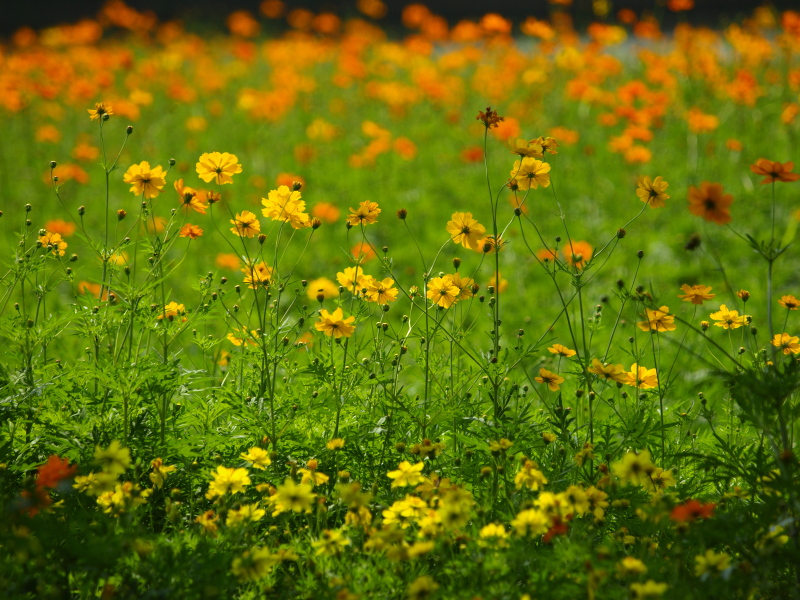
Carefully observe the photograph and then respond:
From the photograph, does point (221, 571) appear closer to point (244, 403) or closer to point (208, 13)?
point (244, 403)

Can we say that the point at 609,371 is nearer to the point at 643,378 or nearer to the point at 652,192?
the point at 643,378

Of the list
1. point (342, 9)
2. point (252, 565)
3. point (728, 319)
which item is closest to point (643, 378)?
point (728, 319)

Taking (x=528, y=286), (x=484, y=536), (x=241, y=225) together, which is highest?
(x=241, y=225)

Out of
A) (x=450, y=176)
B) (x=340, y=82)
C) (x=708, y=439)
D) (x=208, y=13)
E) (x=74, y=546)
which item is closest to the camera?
(x=74, y=546)

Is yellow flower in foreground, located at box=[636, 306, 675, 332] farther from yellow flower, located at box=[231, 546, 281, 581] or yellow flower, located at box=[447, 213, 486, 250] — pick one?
yellow flower, located at box=[231, 546, 281, 581]

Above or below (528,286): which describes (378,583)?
above

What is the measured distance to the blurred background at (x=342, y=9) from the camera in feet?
34.9

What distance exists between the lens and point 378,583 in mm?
1457

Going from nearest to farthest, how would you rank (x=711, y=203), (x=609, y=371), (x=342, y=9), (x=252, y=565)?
1. (x=252, y=565)
2. (x=711, y=203)
3. (x=609, y=371)
4. (x=342, y=9)

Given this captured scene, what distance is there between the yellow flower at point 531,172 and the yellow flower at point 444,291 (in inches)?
11.9

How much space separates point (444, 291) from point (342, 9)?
1055 cm

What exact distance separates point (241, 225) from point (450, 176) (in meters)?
3.22

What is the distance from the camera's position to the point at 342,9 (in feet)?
37.9

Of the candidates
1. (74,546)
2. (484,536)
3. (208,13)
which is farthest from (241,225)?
(208,13)
